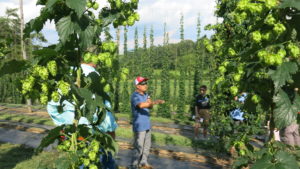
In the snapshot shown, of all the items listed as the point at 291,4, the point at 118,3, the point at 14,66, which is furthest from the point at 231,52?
the point at 14,66

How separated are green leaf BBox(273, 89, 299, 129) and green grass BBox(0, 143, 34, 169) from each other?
6091 mm

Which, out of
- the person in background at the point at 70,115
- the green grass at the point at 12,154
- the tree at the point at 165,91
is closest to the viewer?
the person in background at the point at 70,115

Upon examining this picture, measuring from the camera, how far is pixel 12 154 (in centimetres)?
786

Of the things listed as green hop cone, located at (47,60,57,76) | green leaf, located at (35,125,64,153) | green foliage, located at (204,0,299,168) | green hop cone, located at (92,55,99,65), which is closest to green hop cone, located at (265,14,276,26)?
green foliage, located at (204,0,299,168)

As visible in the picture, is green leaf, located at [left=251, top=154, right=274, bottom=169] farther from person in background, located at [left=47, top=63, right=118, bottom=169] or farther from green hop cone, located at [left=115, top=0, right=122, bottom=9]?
green hop cone, located at [left=115, top=0, right=122, bottom=9]

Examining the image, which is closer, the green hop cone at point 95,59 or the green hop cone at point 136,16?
the green hop cone at point 95,59

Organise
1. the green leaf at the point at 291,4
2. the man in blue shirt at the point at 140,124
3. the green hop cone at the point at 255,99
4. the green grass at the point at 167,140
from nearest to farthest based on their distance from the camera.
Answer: the green leaf at the point at 291,4, the green hop cone at the point at 255,99, the man in blue shirt at the point at 140,124, the green grass at the point at 167,140

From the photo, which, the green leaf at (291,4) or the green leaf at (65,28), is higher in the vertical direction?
the green leaf at (291,4)

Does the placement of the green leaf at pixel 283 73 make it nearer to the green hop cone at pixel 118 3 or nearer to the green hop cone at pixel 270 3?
the green hop cone at pixel 270 3

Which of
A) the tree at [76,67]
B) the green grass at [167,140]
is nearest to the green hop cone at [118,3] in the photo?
the tree at [76,67]

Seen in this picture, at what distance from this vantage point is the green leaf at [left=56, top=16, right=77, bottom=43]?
209 centimetres

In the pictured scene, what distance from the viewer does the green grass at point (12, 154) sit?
6832 mm

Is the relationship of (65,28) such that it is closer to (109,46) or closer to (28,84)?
(109,46)

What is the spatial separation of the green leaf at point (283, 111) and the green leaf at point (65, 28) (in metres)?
1.49
